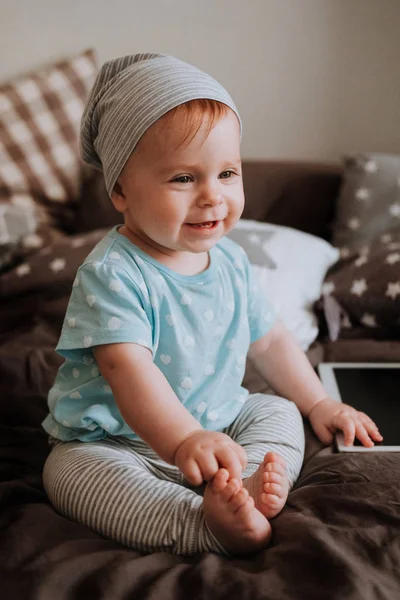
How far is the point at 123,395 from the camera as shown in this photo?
2.89 ft

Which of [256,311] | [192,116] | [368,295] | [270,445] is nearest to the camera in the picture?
[192,116]

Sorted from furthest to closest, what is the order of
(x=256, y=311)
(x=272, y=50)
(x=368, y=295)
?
1. (x=272, y=50)
2. (x=368, y=295)
3. (x=256, y=311)

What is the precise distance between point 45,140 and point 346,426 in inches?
60.2

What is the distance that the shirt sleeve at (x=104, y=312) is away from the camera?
0.90 meters

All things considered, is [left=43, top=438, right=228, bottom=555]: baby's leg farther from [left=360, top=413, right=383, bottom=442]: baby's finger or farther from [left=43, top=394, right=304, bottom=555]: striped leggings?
[left=360, top=413, right=383, bottom=442]: baby's finger

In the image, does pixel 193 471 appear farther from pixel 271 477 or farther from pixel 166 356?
pixel 166 356

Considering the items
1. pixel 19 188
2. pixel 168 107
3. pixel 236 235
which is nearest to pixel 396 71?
pixel 236 235

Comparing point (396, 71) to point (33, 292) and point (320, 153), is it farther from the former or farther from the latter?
point (33, 292)

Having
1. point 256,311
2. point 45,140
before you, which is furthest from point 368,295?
point 45,140

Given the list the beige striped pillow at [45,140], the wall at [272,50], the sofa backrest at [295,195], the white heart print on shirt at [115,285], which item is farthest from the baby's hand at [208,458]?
the wall at [272,50]

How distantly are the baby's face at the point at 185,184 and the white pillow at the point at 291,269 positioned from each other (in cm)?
53

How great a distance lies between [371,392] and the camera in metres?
1.23

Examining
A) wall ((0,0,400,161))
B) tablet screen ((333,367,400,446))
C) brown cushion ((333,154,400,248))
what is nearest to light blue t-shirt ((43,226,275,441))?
tablet screen ((333,367,400,446))

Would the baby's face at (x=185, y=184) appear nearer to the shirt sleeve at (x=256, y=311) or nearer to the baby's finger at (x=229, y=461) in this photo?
the shirt sleeve at (x=256, y=311)
